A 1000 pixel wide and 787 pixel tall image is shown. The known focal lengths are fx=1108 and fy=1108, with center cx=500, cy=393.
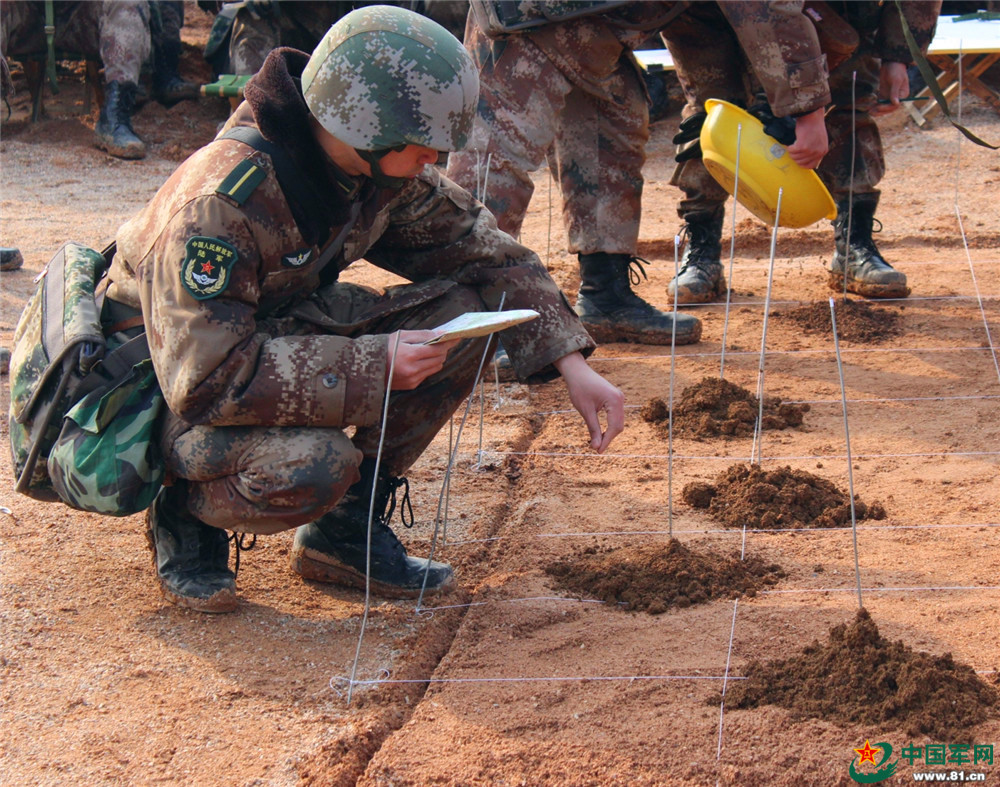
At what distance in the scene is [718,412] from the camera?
382cm

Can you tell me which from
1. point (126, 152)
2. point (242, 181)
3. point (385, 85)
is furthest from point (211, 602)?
point (126, 152)

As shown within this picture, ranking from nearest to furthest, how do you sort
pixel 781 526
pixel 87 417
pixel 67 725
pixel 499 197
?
pixel 67 725, pixel 87 417, pixel 781 526, pixel 499 197

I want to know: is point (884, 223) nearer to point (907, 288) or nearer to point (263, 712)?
point (907, 288)

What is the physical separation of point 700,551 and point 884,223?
13.1ft

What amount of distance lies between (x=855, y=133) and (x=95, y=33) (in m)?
6.15

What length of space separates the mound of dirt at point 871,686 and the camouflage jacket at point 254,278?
888mm

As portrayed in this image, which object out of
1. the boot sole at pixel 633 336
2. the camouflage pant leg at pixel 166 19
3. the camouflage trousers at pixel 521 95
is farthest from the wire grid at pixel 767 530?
the camouflage pant leg at pixel 166 19

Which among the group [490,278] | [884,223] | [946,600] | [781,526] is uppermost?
[490,278]

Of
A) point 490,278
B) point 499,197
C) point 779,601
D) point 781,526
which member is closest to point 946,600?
point 779,601

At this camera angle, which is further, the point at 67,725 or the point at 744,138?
the point at 744,138

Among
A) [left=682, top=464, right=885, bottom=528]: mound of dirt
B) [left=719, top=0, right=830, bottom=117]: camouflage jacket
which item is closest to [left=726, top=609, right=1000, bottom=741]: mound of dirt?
[left=682, top=464, right=885, bottom=528]: mound of dirt

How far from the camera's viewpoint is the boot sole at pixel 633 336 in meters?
4.57

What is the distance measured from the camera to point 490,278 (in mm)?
2736

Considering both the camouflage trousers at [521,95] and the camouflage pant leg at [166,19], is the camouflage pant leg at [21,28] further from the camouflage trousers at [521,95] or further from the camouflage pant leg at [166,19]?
the camouflage trousers at [521,95]
